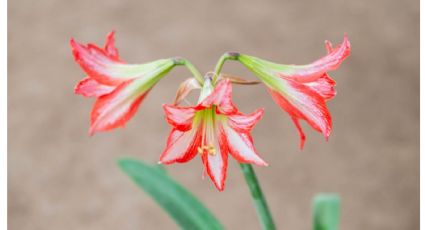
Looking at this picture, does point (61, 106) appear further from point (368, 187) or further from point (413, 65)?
point (413, 65)

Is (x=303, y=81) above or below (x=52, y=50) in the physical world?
below

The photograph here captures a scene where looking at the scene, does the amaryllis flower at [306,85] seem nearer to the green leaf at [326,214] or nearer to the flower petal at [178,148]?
the flower petal at [178,148]

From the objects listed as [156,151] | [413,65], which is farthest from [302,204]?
[413,65]
